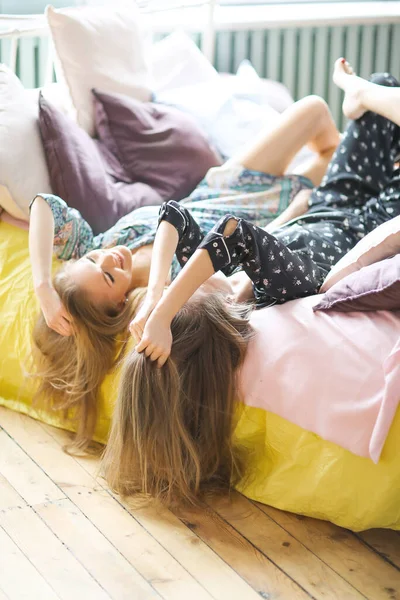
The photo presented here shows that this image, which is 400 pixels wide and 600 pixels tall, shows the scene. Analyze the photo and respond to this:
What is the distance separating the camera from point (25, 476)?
1906mm

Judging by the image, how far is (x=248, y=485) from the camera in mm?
1856

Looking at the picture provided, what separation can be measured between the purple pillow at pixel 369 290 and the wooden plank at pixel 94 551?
652mm

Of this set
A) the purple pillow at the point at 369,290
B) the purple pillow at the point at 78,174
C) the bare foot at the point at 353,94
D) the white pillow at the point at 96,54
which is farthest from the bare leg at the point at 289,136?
the purple pillow at the point at 369,290

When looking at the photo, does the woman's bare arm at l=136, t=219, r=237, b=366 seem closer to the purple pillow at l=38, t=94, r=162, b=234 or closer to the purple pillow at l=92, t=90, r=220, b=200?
the purple pillow at l=38, t=94, r=162, b=234

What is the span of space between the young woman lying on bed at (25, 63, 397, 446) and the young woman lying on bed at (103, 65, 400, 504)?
0.11ft

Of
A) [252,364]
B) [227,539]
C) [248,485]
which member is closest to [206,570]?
[227,539]

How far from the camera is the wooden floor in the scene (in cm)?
156

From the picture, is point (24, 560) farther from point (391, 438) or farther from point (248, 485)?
point (391, 438)

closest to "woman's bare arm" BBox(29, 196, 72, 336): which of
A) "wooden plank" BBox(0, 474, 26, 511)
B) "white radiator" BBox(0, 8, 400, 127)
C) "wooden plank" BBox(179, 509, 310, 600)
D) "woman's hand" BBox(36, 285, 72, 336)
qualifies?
"woman's hand" BBox(36, 285, 72, 336)

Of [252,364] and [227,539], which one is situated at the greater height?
[252,364]

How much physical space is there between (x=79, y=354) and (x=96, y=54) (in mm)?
1172

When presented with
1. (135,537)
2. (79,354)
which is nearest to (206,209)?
(79,354)

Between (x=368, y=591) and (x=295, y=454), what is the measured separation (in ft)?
1.00

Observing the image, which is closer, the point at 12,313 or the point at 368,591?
the point at 368,591
